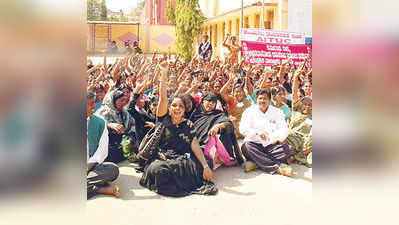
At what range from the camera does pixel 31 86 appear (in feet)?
4.34

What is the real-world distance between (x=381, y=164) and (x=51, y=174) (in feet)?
3.94

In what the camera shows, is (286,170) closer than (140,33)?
Yes

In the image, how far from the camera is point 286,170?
168 inches

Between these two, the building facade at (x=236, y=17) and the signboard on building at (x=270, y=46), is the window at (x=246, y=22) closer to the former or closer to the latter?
the building facade at (x=236, y=17)

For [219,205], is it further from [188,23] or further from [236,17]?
[236,17]

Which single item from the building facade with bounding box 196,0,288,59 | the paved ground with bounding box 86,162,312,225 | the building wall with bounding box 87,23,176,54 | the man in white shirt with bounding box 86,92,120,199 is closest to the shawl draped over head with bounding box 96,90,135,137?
the paved ground with bounding box 86,162,312,225

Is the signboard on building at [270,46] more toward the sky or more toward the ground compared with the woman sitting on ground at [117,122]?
more toward the sky

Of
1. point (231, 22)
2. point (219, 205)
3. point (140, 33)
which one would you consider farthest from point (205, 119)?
point (140, 33)

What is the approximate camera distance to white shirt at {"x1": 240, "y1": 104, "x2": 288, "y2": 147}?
4.54 meters

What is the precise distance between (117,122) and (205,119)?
3.48 ft

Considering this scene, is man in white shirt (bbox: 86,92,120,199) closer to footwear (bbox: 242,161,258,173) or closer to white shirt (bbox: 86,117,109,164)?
white shirt (bbox: 86,117,109,164)

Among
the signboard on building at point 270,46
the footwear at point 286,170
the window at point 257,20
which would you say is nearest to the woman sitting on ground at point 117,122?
the footwear at point 286,170

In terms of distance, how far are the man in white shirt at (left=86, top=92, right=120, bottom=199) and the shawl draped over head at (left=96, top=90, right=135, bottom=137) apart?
0.89m

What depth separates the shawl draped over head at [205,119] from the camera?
4.46 metres
